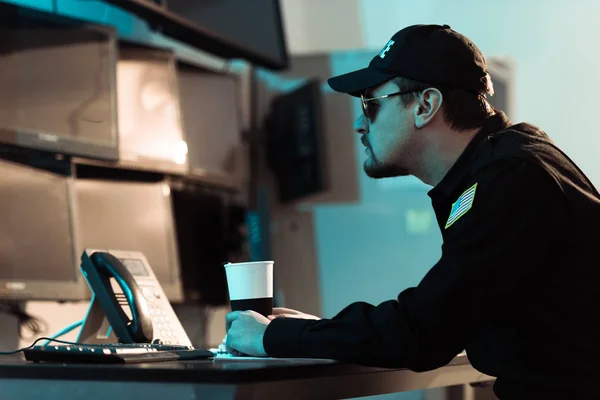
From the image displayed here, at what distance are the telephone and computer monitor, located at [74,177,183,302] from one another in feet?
1.63

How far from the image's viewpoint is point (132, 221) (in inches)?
99.6

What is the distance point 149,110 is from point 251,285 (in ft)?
4.14

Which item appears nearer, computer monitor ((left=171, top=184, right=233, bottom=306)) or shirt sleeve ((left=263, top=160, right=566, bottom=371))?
shirt sleeve ((left=263, top=160, right=566, bottom=371))

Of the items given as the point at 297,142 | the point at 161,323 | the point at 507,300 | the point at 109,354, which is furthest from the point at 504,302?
the point at 297,142

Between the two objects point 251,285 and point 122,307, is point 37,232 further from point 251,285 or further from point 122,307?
point 251,285

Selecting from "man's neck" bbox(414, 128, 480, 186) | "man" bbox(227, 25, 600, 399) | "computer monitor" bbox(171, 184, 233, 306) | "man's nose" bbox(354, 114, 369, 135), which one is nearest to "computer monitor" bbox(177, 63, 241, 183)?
"computer monitor" bbox(171, 184, 233, 306)

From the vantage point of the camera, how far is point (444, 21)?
12.3 feet

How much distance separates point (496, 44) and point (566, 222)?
2.55 m

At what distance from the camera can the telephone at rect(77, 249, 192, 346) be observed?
5.64 feet

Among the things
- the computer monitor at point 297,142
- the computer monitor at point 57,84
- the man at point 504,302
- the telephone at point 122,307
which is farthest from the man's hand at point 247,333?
the computer monitor at point 297,142

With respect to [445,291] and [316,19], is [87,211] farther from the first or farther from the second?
[316,19]

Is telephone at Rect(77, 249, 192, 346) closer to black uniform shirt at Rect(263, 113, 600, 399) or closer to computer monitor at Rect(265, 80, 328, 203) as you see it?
black uniform shirt at Rect(263, 113, 600, 399)

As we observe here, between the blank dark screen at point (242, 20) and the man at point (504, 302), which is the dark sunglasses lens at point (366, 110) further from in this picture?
the blank dark screen at point (242, 20)

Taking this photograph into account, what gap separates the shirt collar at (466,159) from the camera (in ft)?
5.07
